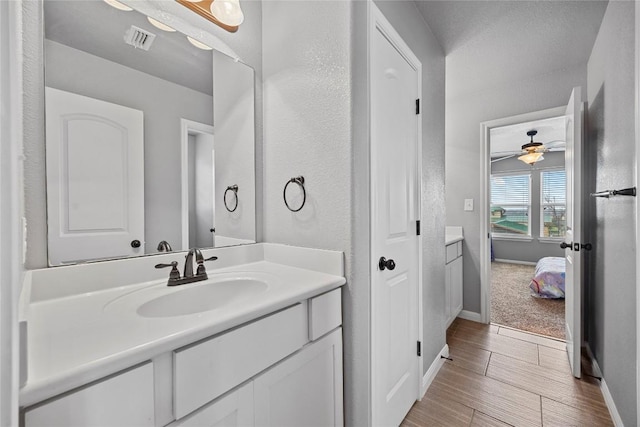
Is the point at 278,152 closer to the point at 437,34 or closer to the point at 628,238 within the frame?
the point at 437,34

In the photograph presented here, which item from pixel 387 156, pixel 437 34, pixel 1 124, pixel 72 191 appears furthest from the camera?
pixel 437 34

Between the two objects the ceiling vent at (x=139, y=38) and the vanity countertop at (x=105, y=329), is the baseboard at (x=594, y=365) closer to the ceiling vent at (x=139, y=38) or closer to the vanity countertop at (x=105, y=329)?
the vanity countertop at (x=105, y=329)

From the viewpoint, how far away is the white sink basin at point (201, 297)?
0.96 m

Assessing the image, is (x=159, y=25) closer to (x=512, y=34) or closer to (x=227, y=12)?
(x=227, y=12)

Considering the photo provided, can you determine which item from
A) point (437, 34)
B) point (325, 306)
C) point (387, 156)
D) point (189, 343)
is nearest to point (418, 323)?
point (325, 306)

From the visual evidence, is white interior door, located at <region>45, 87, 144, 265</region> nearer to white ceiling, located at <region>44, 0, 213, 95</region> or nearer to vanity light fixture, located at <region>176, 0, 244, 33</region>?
white ceiling, located at <region>44, 0, 213, 95</region>

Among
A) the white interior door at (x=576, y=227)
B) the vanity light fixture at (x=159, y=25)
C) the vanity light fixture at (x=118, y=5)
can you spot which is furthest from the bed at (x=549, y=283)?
the vanity light fixture at (x=118, y=5)

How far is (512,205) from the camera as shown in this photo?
20.8 feet

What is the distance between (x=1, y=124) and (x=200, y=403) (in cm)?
70

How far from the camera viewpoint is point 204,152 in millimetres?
1360

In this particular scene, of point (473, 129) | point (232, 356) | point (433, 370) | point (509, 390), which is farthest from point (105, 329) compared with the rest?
point (473, 129)

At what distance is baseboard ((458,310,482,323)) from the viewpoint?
2884mm

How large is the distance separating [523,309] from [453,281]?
126 cm

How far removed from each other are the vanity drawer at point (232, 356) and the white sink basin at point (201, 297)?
22 cm
